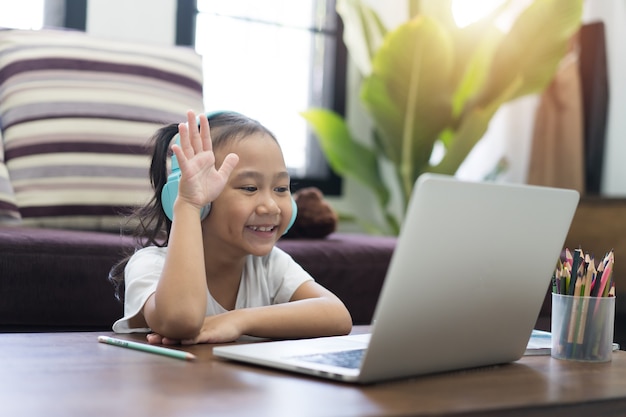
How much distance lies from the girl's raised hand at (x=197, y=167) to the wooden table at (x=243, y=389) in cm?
22

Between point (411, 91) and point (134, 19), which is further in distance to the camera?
point (411, 91)

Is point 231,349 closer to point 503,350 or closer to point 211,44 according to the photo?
point 503,350

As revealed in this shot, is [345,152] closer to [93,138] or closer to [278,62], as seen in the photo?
[278,62]

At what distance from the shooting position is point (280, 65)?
358 cm

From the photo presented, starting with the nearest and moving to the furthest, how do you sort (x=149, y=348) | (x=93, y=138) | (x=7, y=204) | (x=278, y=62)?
(x=149, y=348) < (x=7, y=204) < (x=93, y=138) < (x=278, y=62)

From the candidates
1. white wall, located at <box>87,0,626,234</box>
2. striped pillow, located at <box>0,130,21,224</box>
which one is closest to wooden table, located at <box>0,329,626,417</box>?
striped pillow, located at <box>0,130,21,224</box>

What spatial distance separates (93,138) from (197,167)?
1246 mm

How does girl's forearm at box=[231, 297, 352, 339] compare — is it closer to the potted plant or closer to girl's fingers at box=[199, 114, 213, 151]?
girl's fingers at box=[199, 114, 213, 151]

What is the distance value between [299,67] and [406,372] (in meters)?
2.87

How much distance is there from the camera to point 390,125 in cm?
330

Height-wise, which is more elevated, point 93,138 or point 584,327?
point 93,138

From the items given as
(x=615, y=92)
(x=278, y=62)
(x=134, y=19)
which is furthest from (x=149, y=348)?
(x=615, y=92)

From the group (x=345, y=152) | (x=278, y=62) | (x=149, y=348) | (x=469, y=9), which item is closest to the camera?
(x=149, y=348)

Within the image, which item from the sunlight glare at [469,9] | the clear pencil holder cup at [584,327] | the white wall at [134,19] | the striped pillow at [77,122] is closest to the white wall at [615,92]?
the sunlight glare at [469,9]
